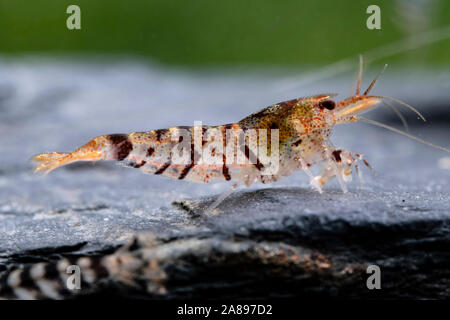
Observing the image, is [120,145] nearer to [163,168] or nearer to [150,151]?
[150,151]

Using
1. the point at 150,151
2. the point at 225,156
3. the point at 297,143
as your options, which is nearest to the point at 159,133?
the point at 150,151

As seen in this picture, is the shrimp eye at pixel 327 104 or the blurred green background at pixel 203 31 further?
the blurred green background at pixel 203 31

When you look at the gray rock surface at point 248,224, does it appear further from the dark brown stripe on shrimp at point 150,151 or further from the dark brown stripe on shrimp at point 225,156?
the dark brown stripe on shrimp at point 150,151

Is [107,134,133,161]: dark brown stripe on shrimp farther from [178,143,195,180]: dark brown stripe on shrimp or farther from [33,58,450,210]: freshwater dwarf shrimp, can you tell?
[178,143,195,180]: dark brown stripe on shrimp

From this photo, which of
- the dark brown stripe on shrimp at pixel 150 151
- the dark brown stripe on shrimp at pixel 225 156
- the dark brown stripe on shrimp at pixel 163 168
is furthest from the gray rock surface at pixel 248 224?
the dark brown stripe on shrimp at pixel 150 151

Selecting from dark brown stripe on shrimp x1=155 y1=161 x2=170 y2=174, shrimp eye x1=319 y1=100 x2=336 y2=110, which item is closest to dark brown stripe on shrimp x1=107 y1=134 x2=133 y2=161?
dark brown stripe on shrimp x1=155 y1=161 x2=170 y2=174
